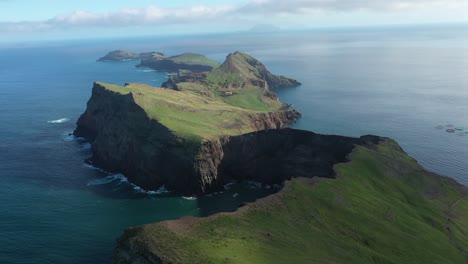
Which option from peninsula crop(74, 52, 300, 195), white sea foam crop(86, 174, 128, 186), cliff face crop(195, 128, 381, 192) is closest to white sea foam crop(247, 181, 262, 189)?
cliff face crop(195, 128, 381, 192)

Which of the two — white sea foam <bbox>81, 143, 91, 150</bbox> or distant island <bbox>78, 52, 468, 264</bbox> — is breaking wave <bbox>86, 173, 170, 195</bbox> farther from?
white sea foam <bbox>81, 143, 91, 150</bbox>

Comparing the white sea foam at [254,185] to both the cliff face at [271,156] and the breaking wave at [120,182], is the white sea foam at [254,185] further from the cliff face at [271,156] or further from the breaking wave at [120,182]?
A: the breaking wave at [120,182]

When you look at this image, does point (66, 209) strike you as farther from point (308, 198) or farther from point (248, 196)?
point (308, 198)

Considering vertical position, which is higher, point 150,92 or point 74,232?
point 150,92

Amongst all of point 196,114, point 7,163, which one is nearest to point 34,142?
point 7,163

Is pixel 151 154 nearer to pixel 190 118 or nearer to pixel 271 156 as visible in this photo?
pixel 190 118

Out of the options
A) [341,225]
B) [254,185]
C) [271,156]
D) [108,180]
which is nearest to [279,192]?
[341,225]
